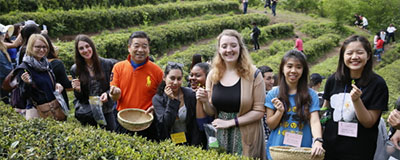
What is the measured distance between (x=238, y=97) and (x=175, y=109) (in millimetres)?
729

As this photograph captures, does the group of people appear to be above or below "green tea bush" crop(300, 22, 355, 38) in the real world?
below

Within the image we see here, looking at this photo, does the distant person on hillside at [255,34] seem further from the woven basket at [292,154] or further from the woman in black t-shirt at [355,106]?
the woven basket at [292,154]

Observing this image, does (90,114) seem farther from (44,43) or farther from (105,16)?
(105,16)

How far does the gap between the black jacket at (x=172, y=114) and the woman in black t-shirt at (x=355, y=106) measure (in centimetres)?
143

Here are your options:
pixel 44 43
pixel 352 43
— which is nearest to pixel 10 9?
pixel 44 43

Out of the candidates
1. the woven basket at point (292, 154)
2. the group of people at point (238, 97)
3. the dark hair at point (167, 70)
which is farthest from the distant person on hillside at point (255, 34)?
the woven basket at point (292, 154)

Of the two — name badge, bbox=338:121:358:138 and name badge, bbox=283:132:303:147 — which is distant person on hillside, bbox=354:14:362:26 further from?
name badge, bbox=283:132:303:147

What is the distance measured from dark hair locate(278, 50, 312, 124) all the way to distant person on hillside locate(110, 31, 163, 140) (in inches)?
61.1

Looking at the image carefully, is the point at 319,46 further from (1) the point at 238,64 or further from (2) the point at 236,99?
(2) the point at 236,99

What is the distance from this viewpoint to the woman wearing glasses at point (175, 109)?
3492mm

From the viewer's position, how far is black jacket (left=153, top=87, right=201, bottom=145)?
11.4ft

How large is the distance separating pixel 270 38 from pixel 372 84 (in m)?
16.5

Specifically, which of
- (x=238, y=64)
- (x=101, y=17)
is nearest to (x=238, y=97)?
(x=238, y=64)

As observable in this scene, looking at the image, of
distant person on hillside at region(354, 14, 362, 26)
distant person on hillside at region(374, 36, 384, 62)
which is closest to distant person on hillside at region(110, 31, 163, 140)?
distant person on hillside at region(374, 36, 384, 62)
